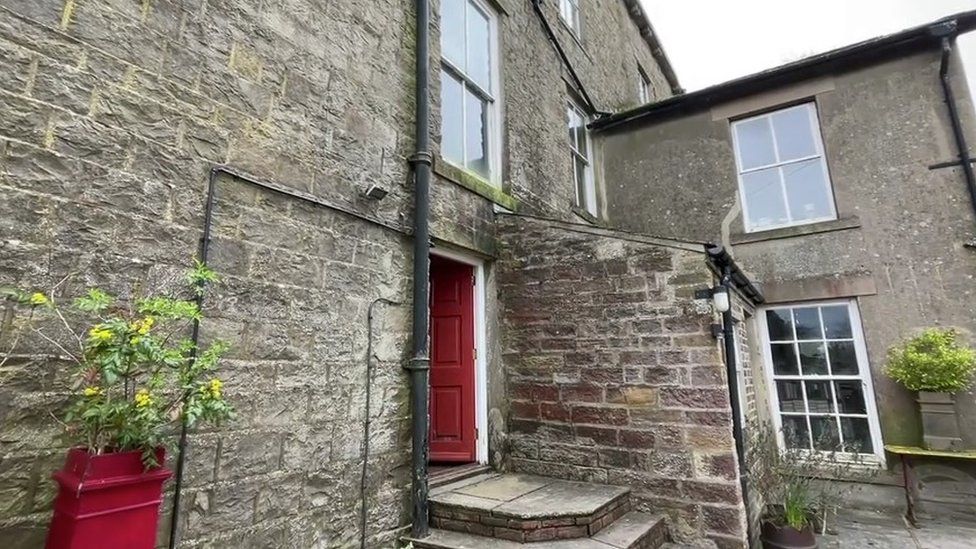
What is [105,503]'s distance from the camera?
5.59ft

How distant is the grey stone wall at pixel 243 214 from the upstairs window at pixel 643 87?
772 cm

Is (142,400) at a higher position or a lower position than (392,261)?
lower

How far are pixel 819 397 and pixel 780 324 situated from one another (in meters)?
1.00

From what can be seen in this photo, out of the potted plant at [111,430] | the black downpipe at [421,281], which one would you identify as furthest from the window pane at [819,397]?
the potted plant at [111,430]

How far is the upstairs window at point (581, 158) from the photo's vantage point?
747cm

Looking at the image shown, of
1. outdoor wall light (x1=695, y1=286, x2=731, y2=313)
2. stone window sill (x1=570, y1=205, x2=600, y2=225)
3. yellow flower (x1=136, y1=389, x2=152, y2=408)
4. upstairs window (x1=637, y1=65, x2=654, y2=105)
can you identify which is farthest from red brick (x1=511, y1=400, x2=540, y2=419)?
upstairs window (x1=637, y1=65, x2=654, y2=105)

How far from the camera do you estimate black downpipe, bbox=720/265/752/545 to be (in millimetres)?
3826

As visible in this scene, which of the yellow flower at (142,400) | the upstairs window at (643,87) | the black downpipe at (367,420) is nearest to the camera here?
the yellow flower at (142,400)

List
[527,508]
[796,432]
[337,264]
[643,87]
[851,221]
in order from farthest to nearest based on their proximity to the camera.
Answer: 1. [643,87]
2. [796,432]
3. [851,221]
4. [527,508]
5. [337,264]

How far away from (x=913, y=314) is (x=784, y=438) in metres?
2.08

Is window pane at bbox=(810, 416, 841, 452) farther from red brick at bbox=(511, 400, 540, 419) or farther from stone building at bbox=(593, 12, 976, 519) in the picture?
red brick at bbox=(511, 400, 540, 419)

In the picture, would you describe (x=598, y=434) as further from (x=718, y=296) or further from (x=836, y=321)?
(x=836, y=321)

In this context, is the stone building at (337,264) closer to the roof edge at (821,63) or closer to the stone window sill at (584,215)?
the stone window sill at (584,215)

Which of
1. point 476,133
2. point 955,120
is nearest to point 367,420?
point 476,133
